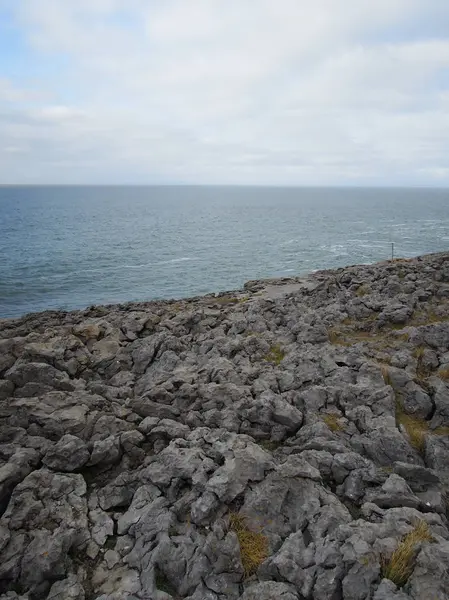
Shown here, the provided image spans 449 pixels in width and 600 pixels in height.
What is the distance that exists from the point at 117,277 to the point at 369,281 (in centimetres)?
4486

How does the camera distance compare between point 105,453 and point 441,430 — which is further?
point 441,430

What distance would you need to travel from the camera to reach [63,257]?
82188mm

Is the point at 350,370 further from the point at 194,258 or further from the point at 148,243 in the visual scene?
the point at 148,243

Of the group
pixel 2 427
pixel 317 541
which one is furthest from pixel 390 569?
pixel 2 427

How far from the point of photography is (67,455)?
15.0 metres

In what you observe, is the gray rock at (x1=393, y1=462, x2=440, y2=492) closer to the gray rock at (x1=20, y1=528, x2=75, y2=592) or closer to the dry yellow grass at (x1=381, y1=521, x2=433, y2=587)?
the dry yellow grass at (x1=381, y1=521, x2=433, y2=587)

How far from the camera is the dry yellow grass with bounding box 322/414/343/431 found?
54.6 feet

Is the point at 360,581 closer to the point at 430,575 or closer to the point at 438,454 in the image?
the point at 430,575

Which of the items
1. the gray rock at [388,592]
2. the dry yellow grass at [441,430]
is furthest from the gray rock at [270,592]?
the dry yellow grass at [441,430]

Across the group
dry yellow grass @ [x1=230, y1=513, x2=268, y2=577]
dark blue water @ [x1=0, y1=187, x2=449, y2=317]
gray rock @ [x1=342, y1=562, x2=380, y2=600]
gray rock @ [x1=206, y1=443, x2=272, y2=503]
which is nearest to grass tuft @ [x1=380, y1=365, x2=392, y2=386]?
gray rock @ [x1=206, y1=443, x2=272, y2=503]

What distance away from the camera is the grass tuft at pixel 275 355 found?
76.0ft

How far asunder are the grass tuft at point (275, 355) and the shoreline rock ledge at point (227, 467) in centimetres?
10

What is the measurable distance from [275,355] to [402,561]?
14.2 metres

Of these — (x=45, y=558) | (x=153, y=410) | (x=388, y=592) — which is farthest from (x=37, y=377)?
(x=388, y=592)
